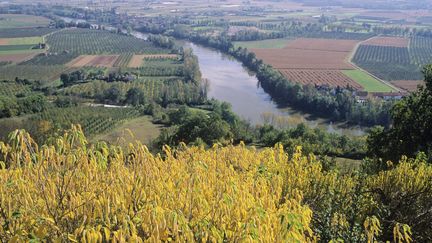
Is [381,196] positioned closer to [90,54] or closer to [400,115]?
[400,115]

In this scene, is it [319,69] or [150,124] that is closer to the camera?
[150,124]

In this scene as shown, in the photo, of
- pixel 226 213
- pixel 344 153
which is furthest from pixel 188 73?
pixel 226 213

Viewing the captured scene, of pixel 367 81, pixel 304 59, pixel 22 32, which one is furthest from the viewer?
pixel 22 32

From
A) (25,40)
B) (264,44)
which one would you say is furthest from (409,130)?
(25,40)

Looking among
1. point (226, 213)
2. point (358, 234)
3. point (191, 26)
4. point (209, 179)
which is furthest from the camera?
point (191, 26)

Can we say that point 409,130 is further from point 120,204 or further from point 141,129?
point 141,129

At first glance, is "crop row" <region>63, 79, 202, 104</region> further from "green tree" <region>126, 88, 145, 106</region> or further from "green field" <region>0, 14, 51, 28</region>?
Result: "green field" <region>0, 14, 51, 28</region>
